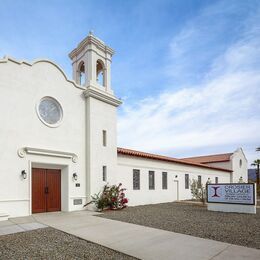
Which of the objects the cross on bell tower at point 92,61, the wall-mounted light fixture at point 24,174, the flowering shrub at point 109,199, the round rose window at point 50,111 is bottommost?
the flowering shrub at point 109,199

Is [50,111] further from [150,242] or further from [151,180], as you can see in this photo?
[151,180]

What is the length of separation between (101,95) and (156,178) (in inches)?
351

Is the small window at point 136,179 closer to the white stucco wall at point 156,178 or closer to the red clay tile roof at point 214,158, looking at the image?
the white stucco wall at point 156,178

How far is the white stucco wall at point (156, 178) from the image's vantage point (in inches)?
719

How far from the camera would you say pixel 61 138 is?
1405 cm

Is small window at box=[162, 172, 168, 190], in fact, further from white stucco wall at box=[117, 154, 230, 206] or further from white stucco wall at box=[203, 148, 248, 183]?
white stucco wall at box=[203, 148, 248, 183]

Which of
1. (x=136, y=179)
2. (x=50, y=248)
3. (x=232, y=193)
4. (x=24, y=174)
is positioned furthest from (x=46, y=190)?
(x=232, y=193)

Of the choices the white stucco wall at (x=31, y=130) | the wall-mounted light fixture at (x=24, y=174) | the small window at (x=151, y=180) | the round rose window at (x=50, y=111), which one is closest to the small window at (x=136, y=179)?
the small window at (x=151, y=180)

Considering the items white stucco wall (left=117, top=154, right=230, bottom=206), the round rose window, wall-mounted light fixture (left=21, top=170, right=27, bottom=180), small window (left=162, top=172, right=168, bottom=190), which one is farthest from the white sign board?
wall-mounted light fixture (left=21, top=170, right=27, bottom=180)

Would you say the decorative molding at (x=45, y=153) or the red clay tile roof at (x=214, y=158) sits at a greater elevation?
the decorative molding at (x=45, y=153)

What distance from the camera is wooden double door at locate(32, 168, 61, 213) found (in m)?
13.1

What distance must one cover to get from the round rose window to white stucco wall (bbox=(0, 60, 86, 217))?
23 cm

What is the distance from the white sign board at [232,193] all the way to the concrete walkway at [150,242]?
7611 millimetres

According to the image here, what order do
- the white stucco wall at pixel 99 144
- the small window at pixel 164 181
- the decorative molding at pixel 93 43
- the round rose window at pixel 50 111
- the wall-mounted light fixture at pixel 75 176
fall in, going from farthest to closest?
the small window at pixel 164 181 < the decorative molding at pixel 93 43 < the white stucco wall at pixel 99 144 < the wall-mounted light fixture at pixel 75 176 < the round rose window at pixel 50 111
